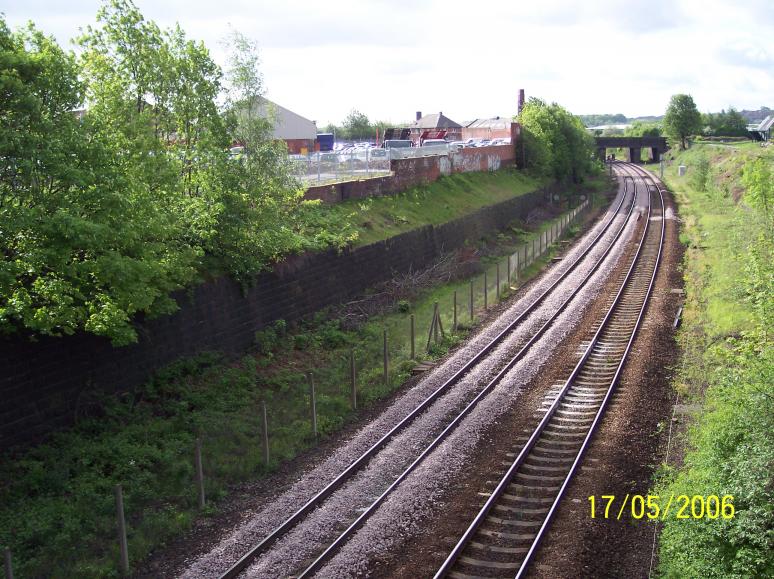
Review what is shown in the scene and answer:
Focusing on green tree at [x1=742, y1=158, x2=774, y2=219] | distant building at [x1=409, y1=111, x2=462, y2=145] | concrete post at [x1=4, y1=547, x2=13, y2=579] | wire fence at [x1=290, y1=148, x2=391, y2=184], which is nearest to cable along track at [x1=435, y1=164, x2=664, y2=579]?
concrete post at [x1=4, y1=547, x2=13, y2=579]

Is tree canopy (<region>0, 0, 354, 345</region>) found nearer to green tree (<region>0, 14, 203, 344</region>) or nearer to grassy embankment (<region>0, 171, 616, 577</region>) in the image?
green tree (<region>0, 14, 203, 344</region>)

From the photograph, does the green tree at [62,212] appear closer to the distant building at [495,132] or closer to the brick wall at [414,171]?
the brick wall at [414,171]

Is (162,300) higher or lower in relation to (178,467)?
higher

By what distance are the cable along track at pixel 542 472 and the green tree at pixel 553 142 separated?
4424cm

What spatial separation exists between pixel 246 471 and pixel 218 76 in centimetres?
1064

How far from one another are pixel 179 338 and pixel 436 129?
71.8 m

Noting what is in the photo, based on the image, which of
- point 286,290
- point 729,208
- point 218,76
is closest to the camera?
point 218,76

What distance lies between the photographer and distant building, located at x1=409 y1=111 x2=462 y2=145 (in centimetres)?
8112

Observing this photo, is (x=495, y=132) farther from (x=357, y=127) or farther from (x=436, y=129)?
(x=357, y=127)

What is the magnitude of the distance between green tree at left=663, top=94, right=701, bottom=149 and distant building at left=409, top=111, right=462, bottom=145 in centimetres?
4222

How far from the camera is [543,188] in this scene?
62.8 metres

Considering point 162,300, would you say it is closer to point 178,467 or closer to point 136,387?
point 136,387

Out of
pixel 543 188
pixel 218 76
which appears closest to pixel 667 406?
pixel 218 76

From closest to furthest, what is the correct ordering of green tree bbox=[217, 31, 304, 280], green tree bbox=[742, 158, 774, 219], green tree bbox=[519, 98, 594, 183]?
green tree bbox=[217, 31, 304, 280], green tree bbox=[742, 158, 774, 219], green tree bbox=[519, 98, 594, 183]
